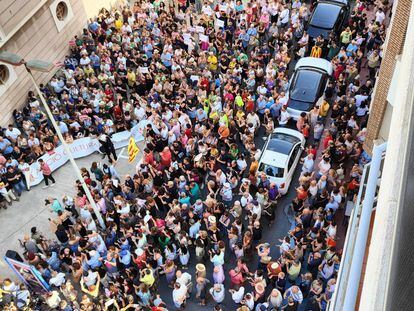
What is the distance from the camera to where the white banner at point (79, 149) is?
16969 millimetres

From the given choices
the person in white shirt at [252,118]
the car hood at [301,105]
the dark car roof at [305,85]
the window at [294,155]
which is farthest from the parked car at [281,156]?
the dark car roof at [305,85]

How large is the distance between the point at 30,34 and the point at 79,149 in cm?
603

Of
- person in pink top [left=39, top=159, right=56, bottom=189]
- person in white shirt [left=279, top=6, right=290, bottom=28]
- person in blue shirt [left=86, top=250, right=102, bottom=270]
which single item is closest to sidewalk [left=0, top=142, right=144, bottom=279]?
person in pink top [left=39, top=159, right=56, bottom=189]

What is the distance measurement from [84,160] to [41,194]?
6.51ft

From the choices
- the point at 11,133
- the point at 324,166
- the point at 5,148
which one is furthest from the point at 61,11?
the point at 324,166

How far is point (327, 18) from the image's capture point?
2141 centimetres

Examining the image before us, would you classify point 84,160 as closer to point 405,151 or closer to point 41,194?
point 41,194

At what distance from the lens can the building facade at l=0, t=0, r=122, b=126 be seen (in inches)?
736

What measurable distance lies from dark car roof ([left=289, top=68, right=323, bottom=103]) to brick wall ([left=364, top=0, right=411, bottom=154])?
426cm

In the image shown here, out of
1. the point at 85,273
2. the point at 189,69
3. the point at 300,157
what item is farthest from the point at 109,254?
the point at 189,69

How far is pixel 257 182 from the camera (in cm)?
1492

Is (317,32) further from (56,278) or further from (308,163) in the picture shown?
(56,278)

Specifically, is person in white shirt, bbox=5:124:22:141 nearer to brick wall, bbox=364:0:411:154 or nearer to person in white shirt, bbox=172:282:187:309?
person in white shirt, bbox=172:282:187:309

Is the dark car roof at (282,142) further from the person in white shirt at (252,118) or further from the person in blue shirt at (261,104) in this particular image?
the person in blue shirt at (261,104)
